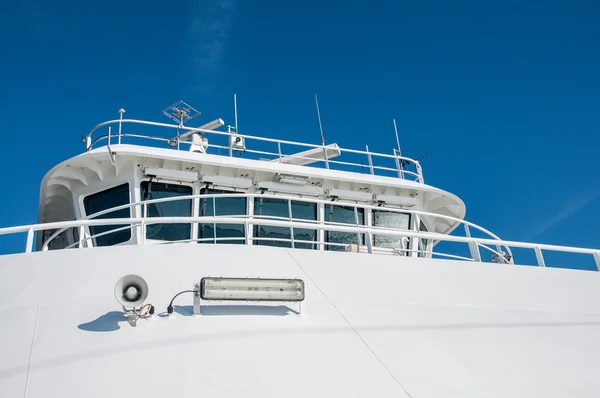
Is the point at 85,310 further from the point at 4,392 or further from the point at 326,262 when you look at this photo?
the point at 326,262

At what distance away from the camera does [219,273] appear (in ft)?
19.4

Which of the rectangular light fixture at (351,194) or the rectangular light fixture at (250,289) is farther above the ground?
the rectangular light fixture at (351,194)

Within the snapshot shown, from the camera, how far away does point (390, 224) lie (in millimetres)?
11148

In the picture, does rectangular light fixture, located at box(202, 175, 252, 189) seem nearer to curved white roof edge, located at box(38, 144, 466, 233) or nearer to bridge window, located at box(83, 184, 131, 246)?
curved white roof edge, located at box(38, 144, 466, 233)

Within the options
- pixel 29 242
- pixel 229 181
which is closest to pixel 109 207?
pixel 229 181

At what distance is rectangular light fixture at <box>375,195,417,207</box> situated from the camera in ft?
38.1

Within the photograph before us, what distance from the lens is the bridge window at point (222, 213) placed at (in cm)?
952

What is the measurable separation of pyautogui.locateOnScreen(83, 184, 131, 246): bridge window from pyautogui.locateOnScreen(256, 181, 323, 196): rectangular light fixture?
264cm

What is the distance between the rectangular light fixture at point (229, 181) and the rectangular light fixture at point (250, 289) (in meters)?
5.45

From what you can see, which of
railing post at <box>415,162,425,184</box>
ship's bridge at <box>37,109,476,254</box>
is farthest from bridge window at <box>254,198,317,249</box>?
railing post at <box>415,162,425,184</box>

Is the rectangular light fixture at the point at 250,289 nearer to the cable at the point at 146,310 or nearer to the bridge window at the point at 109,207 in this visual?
the cable at the point at 146,310

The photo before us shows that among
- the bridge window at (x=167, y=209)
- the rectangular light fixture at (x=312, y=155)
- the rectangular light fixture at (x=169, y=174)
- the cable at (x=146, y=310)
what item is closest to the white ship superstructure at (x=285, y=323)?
the cable at (x=146, y=310)

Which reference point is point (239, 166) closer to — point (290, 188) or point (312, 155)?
point (290, 188)

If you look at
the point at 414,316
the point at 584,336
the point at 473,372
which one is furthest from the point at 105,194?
the point at 584,336
